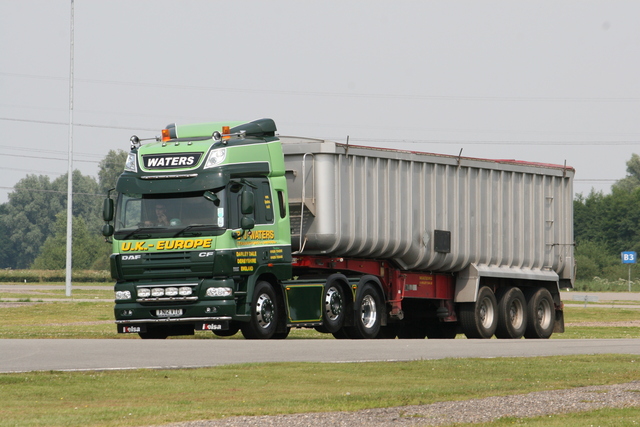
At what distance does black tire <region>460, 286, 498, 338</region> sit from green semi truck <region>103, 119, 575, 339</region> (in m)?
0.04

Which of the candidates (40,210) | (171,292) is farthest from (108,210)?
(40,210)

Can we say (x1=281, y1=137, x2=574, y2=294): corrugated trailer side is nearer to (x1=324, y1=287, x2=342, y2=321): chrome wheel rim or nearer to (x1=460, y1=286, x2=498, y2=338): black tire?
(x1=460, y1=286, x2=498, y2=338): black tire

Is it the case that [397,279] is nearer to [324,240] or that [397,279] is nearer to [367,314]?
[367,314]

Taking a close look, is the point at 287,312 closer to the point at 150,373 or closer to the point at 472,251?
the point at 472,251

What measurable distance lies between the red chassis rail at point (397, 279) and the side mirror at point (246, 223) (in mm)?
2267

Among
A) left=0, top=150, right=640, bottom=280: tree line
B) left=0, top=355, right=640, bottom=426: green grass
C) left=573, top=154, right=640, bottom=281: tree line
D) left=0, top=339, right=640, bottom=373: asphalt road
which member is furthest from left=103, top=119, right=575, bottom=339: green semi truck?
left=573, top=154, right=640, bottom=281: tree line

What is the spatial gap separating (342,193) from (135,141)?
13.1 ft

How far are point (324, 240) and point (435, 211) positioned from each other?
361cm

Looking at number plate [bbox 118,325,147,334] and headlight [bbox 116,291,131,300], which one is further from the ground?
headlight [bbox 116,291,131,300]

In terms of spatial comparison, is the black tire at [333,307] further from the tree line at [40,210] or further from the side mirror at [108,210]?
the tree line at [40,210]

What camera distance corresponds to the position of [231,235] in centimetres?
1995

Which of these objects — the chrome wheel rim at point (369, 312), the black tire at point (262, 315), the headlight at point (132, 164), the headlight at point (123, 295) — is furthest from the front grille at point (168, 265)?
the chrome wheel rim at point (369, 312)

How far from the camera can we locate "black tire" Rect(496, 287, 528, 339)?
85.6 feet

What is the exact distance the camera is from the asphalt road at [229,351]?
48.1 ft
